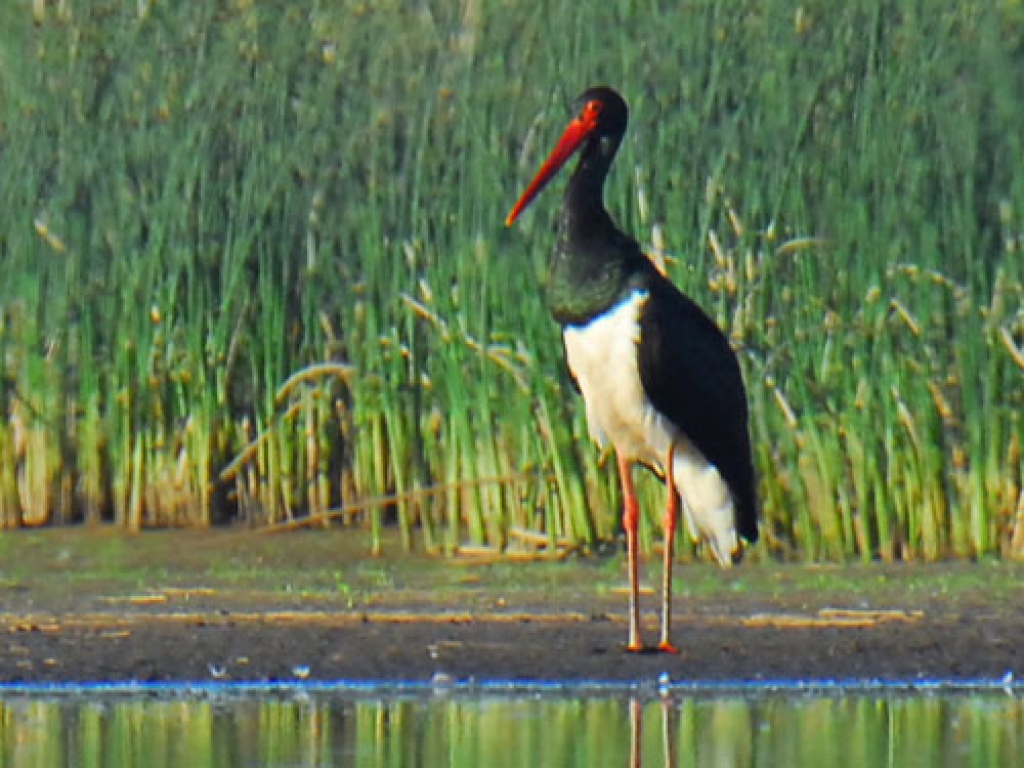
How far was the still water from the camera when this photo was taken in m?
6.25

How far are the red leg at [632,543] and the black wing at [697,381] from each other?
0.24 metres

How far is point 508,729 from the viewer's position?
6.75 m

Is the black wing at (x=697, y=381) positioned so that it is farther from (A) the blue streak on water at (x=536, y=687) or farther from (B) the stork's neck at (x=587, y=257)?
(A) the blue streak on water at (x=536, y=687)

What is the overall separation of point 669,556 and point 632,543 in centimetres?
17

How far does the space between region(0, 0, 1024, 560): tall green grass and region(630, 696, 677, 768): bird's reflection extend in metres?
2.37

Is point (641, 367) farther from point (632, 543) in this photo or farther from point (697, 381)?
point (632, 543)

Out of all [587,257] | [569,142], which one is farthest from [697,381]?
[569,142]

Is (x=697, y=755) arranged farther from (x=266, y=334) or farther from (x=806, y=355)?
(x=266, y=334)

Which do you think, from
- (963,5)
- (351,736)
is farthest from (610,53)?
(351,736)

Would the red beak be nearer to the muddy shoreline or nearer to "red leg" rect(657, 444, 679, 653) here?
"red leg" rect(657, 444, 679, 653)

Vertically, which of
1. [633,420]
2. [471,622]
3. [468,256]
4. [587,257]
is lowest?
[471,622]

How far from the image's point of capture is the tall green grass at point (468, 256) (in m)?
9.55

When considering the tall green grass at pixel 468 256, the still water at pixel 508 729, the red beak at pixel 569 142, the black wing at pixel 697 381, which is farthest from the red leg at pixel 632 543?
the tall green grass at pixel 468 256

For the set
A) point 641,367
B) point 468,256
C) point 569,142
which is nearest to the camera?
point 641,367
